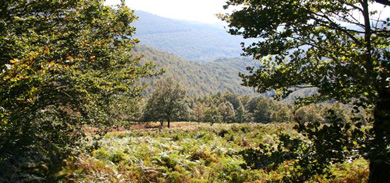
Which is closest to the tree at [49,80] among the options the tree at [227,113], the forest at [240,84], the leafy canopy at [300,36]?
the forest at [240,84]

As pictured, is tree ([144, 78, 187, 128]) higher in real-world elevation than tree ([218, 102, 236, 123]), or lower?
higher

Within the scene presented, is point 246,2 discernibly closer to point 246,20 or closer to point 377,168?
point 246,20

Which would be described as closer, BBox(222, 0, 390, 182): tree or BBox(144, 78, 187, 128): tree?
BBox(222, 0, 390, 182): tree

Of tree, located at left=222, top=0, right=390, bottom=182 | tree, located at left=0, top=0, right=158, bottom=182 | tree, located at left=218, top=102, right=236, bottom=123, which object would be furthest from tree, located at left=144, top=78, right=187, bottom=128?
tree, located at left=222, top=0, right=390, bottom=182

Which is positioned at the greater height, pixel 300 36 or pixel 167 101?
pixel 300 36

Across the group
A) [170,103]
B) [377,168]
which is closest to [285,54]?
[377,168]

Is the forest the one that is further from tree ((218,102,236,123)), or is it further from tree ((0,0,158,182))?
tree ((218,102,236,123))

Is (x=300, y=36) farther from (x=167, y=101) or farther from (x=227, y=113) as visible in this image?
(x=227, y=113)

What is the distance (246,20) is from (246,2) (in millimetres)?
1363

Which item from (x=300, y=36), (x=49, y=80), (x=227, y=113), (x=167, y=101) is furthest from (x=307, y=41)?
(x=227, y=113)

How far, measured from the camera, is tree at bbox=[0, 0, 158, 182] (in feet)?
15.0

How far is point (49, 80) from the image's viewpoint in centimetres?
498

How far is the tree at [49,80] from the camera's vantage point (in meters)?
4.57

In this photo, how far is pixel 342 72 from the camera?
3.14 m
